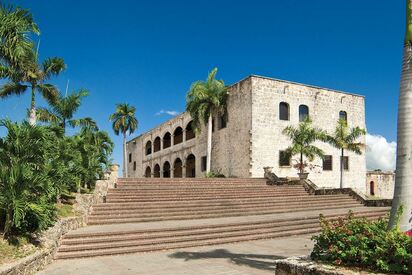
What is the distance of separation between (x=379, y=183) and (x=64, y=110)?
96.1 ft

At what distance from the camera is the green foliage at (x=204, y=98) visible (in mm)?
29422

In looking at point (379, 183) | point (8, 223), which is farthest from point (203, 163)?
point (8, 223)

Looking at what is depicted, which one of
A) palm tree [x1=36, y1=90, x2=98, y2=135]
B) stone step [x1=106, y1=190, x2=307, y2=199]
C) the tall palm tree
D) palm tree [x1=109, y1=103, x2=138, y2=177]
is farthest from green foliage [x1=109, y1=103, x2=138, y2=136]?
the tall palm tree

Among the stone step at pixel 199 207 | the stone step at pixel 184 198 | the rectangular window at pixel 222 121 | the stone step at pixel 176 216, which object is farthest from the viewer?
the rectangular window at pixel 222 121

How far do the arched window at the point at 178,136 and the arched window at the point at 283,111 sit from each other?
47.7 feet

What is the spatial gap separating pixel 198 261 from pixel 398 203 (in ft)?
14.8

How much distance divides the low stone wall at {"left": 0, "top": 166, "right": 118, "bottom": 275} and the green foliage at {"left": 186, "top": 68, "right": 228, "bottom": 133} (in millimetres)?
16240

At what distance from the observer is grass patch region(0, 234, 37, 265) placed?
262 inches

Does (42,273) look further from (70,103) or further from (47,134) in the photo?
(70,103)

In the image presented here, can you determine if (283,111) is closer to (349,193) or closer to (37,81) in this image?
(349,193)

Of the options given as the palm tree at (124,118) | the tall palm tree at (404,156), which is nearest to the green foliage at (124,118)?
the palm tree at (124,118)

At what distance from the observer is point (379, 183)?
34.7 metres

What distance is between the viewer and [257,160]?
27.0 meters

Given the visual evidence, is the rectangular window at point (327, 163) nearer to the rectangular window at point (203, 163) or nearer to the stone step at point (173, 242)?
the rectangular window at point (203, 163)
